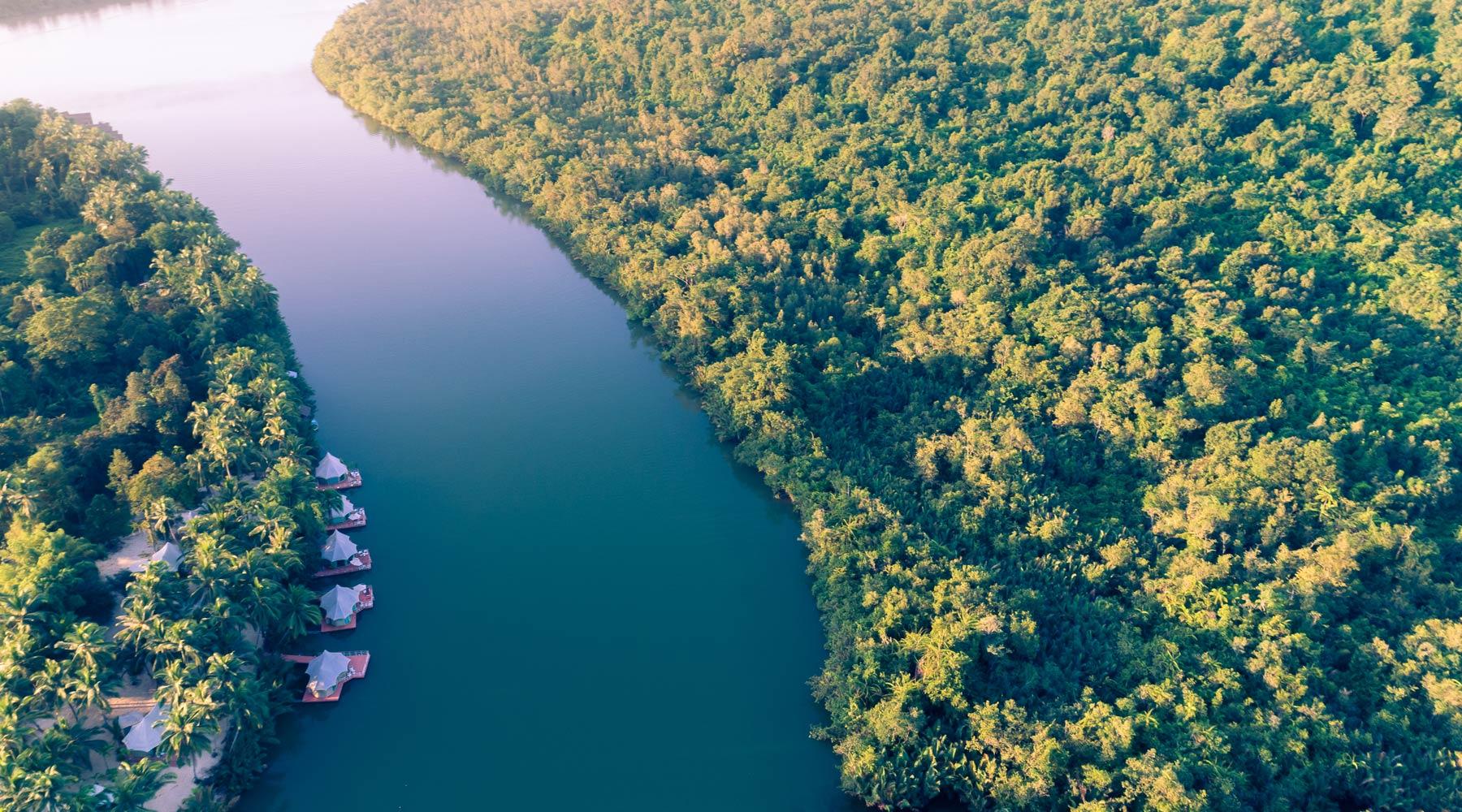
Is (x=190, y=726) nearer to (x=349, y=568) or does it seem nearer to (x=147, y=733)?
(x=147, y=733)

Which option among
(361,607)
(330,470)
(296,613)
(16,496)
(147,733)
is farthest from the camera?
(330,470)

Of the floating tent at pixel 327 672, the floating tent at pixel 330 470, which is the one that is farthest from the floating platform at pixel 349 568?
the floating tent at pixel 330 470

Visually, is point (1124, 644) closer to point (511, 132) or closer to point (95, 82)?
point (511, 132)

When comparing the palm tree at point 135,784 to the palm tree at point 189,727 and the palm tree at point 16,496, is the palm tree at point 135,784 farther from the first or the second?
the palm tree at point 16,496

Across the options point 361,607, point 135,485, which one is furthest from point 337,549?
point 135,485

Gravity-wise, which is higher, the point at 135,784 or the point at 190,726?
the point at 190,726
